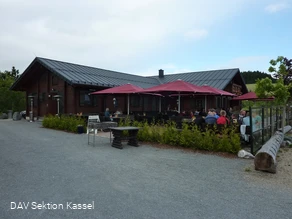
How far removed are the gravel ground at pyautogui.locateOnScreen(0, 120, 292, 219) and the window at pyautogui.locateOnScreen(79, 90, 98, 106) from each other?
9624mm

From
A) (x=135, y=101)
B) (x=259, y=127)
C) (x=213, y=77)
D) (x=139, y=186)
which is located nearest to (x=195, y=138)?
(x=259, y=127)

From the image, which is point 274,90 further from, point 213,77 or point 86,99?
point 86,99

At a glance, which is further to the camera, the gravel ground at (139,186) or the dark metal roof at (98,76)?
the dark metal roof at (98,76)

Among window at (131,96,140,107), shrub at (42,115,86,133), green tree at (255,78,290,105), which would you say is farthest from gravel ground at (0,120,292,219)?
window at (131,96,140,107)

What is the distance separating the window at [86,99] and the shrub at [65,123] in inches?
118

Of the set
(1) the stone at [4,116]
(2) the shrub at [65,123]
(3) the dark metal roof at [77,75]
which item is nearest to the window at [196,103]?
(3) the dark metal roof at [77,75]

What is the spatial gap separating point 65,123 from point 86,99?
4437 mm

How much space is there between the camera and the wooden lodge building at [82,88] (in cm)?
1574

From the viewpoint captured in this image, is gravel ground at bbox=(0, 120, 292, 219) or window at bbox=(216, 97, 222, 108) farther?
window at bbox=(216, 97, 222, 108)

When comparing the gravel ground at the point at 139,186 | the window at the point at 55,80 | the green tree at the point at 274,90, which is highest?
the window at the point at 55,80

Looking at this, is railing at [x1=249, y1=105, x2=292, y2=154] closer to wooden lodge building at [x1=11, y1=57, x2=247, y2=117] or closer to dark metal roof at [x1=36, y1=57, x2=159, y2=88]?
wooden lodge building at [x1=11, y1=57, x2=247, y2=117]

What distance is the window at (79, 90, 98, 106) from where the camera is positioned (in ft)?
52.5

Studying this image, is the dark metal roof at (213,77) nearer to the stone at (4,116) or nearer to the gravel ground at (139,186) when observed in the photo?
the gravel ground at (139,186)

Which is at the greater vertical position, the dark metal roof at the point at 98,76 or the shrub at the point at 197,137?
the dark metal roof at the point at 98,76
